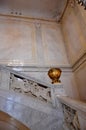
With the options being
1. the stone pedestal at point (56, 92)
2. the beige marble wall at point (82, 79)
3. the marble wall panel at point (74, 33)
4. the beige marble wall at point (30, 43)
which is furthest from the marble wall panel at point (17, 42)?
the stone pedestal at point (56, 92)

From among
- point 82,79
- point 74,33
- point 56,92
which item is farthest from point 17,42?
point 56,92

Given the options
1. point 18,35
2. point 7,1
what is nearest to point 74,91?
point 18,35

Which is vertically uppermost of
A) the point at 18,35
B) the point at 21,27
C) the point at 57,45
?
the point at 21,27

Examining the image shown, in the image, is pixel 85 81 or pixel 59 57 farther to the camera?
pixel 59 57

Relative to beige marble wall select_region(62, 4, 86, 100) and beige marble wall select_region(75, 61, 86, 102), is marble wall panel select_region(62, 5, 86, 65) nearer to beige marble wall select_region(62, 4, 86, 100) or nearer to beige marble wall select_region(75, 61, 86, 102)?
beige marble wall select_region(62, 4, 86, 100)

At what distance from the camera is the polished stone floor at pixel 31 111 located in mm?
2229

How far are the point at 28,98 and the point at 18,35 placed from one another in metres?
3.76

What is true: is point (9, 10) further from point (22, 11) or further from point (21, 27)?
point (21, 27)

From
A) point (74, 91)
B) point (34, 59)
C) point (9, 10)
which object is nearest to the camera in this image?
point (74, 91)

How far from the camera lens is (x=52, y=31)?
6129 mm

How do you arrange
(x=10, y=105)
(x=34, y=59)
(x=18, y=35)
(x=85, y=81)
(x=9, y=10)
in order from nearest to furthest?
(x=10, y=105) → (x=85, y=81) → (x=34, y=59) → (x=18, y=35) → (x=9, y=10)

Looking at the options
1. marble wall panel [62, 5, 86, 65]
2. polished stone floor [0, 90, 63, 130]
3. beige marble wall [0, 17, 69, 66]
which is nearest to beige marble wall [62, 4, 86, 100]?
marble wall panel [62, 5, 86, 65]

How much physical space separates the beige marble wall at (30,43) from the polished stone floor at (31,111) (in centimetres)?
251

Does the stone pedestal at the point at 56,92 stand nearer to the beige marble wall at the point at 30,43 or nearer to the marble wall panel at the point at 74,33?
the marble wall panel at the point at 74,33
